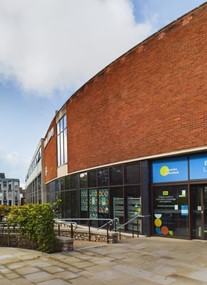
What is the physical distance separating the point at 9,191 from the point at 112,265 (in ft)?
327

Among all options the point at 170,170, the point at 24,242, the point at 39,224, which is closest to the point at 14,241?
the point at 24,242

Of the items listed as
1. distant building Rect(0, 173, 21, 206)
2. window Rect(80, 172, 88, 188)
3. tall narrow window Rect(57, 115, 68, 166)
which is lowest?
distant building Rect(0, 173, 21, 206)

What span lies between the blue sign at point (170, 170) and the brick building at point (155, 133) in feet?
0.12

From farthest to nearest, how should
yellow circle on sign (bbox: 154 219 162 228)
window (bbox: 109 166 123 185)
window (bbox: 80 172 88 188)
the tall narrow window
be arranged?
the tall narrow window < window (bbox: 80 172 88 188) < window (bbox: 109 166 123 185) < yellow circle on sign (bbox: 154 219 162 228)

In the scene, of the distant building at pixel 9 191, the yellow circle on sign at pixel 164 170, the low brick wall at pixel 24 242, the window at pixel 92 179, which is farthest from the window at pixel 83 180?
the distant building at pixel 9 191

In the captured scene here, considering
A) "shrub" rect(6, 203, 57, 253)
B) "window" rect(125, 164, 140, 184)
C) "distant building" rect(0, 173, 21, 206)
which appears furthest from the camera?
"distant building" rect(0, 173, 21, 206)

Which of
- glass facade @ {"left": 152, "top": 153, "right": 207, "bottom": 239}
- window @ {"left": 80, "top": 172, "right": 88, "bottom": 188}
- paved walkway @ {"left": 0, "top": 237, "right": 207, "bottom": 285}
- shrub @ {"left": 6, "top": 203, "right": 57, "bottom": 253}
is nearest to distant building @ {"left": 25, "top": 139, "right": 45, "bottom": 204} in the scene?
window @ {"left": 80, "top": 172, "right": 88, "bottom": 188}

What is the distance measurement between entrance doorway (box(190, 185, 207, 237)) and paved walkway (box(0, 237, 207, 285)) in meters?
0.80

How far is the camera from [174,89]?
503 inches

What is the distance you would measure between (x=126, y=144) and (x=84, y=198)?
19.5 feet

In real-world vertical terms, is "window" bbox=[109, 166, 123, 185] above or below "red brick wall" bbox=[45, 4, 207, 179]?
below

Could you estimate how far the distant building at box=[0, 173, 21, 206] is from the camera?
101375mm

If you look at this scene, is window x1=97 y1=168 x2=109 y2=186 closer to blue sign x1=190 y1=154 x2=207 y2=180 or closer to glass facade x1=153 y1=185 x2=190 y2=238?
glass facade x1=153 y1=185 x2=190 y2=238

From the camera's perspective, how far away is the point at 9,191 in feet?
340
